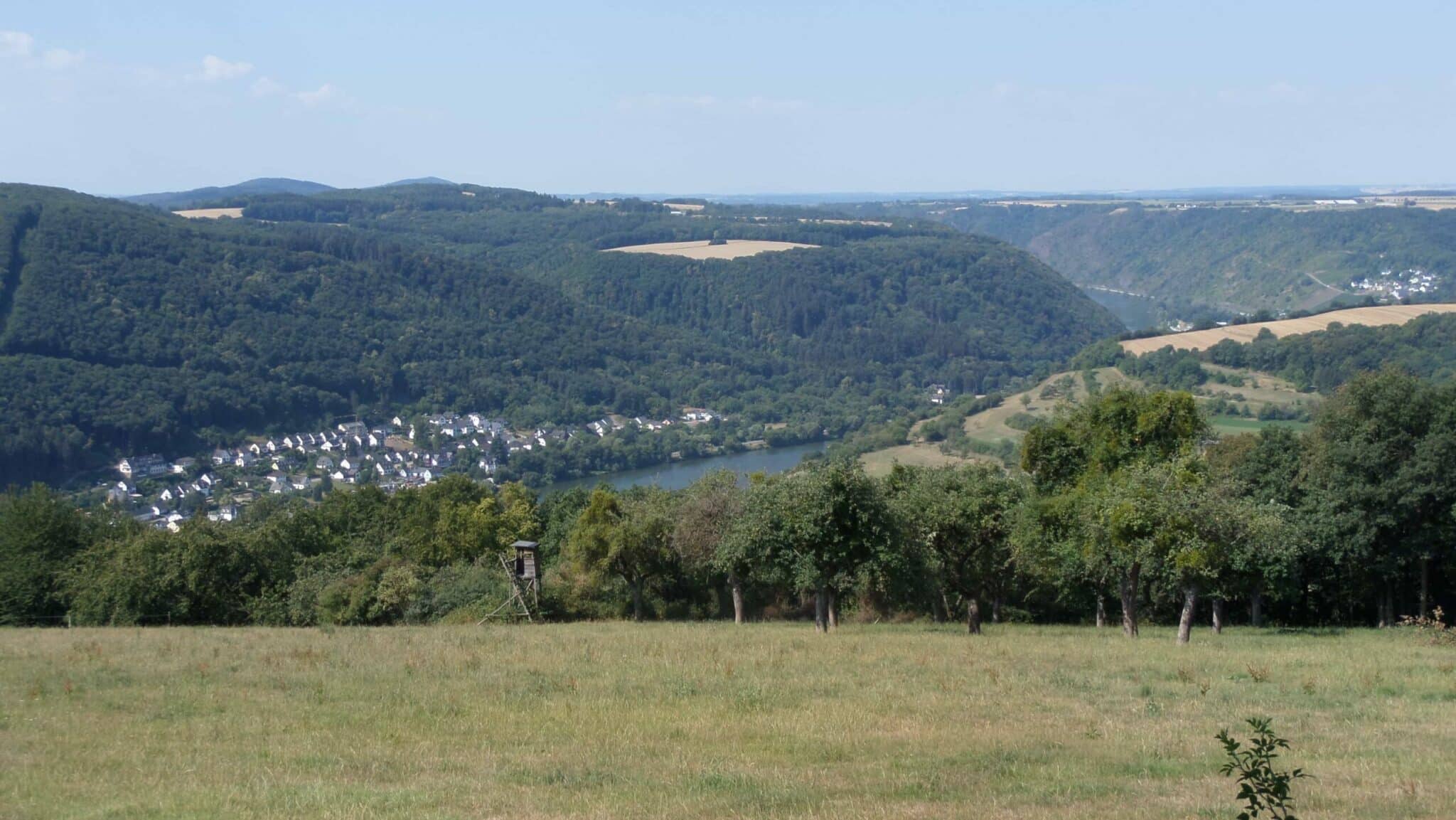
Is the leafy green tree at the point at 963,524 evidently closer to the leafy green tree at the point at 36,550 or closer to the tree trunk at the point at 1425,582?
the tree trunk at the point at 1425,582

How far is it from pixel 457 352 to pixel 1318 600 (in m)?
126

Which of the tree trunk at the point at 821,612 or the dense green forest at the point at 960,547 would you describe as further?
the tree trunk at the point at 821,612

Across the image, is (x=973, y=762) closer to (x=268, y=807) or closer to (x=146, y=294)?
(x=268, y=807)

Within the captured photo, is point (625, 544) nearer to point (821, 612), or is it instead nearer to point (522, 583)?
point (522, 583)

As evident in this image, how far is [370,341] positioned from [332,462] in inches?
1556

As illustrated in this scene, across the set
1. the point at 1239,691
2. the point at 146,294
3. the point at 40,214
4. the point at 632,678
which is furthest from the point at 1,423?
the point at 1239,691

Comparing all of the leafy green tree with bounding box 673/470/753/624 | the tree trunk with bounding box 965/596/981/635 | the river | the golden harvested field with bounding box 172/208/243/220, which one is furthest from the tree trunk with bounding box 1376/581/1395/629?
the golden harvested field with bounding box 172/208/243/220

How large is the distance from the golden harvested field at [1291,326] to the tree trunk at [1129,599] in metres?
92.7

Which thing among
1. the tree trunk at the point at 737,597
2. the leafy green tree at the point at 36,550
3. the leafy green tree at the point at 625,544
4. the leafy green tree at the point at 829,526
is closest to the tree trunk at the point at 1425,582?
the leafy green tree at the point at 829,526

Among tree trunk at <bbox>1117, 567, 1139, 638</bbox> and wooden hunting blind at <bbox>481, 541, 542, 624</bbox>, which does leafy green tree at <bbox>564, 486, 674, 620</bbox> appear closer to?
wooden hunting blind at <bbox>481, 541, 542, 624</bbox>

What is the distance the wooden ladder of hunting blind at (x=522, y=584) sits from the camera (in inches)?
1246

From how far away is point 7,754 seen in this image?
1226cm

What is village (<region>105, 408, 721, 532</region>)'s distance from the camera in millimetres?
86188

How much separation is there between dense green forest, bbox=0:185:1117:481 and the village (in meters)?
3.24
